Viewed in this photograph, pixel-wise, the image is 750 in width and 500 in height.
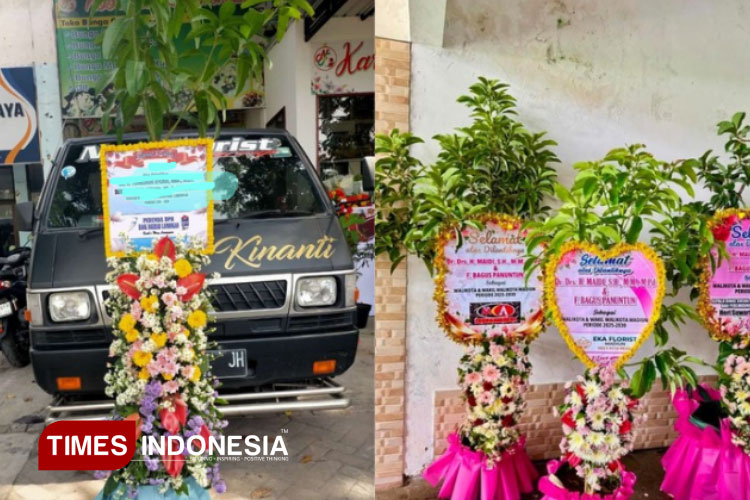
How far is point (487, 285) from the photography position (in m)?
2.18

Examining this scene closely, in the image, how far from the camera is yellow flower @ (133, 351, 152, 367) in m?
1.47

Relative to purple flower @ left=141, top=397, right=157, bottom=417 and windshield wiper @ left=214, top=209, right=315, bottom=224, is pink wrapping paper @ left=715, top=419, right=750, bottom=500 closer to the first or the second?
windshield wiper @ left=214, top=209, right=315, bottom=224

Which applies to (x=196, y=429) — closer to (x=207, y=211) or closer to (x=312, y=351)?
(x=312, y=351)

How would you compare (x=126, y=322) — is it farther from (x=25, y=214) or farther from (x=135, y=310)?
(x=25, y=214)

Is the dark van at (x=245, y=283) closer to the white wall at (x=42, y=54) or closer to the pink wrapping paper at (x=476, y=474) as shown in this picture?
the white wall at (x=42, y=54)

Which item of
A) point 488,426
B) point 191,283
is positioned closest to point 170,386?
point 191,283

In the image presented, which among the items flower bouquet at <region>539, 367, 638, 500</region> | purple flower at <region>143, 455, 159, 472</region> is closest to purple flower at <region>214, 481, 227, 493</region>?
purple flower at <region>143, 455, 159, 472</region>

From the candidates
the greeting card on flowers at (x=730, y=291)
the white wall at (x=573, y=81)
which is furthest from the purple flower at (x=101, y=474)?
the greeting card on flowers at (x=730, y=291)

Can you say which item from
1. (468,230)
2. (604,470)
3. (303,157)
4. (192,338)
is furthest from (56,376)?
(604,470)

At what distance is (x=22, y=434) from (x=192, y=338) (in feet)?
1.48

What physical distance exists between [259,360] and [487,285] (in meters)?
0.92

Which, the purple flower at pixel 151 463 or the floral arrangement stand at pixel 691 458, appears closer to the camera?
the purple flower at pixel 151 463

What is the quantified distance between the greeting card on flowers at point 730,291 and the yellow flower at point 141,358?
6.12ft

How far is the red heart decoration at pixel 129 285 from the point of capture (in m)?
1.45
